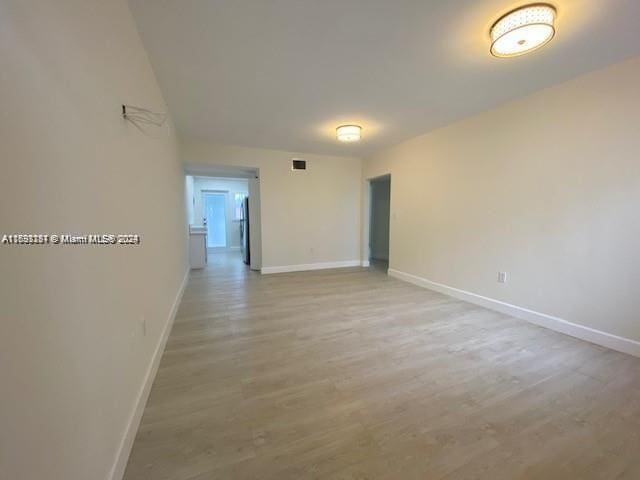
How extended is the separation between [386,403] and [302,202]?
418cm

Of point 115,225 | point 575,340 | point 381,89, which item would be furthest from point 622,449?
point 381,89

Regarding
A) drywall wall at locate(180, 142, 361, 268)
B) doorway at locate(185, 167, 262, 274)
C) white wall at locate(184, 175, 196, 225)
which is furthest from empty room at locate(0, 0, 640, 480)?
white wall at locate(184, 175, 196, 225)

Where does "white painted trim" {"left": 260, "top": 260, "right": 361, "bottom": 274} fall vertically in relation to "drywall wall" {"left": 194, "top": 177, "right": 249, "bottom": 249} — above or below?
below

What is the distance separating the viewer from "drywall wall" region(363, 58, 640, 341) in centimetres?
207

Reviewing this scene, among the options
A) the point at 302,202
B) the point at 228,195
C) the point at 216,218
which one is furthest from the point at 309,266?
the point at 216,218

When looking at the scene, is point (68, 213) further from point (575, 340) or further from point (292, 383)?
point (575, 340)

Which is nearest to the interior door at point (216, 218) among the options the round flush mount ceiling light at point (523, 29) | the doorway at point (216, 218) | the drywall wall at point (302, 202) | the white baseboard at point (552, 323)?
the doorway at point (216, 218)

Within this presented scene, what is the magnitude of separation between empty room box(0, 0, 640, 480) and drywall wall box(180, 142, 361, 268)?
84 centimetres

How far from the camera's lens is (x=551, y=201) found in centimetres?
249

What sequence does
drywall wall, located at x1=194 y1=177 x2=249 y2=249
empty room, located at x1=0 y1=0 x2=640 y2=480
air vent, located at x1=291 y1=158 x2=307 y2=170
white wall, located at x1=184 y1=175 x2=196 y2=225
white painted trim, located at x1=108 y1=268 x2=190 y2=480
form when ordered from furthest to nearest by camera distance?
drywall wall, located at x1=194 y1=177 x2=249 y2=249
white wall, located at x1=184 y1=175 x2=196 y2=225
air vent, located at x1=291 y1=158 x2=307 y2=170
white painted trim, located at x1=108 y1=268 x2=190 y2=480
empty room, located at x1=0 y1=0 x2=640 y2=480

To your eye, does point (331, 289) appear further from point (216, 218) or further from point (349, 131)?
point (216, 218)

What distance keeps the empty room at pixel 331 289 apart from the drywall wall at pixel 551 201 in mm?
20

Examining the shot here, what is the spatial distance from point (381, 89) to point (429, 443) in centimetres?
281

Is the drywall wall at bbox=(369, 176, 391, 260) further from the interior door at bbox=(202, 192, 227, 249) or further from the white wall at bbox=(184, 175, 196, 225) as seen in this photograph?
the interior door at bbox=(202, 192, 227, 249)
